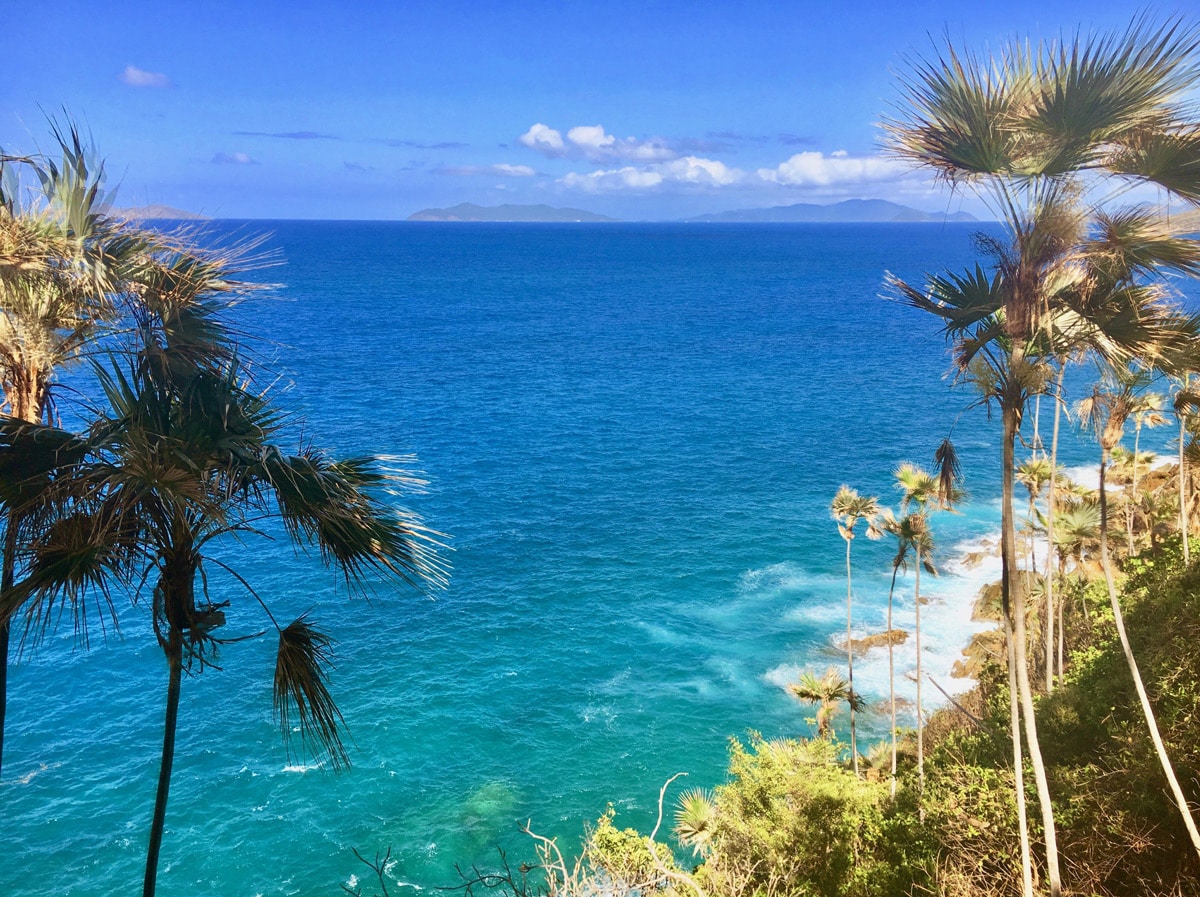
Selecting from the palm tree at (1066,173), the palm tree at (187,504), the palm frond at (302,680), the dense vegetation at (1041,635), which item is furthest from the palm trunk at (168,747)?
the palm tree at (1066,173)

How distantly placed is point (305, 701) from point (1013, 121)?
7.94 meters

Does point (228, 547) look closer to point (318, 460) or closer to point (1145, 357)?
point (318, 460)

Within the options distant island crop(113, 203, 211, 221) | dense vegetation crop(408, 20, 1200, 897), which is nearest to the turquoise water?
distant island crop(113, 203, 211, 221)

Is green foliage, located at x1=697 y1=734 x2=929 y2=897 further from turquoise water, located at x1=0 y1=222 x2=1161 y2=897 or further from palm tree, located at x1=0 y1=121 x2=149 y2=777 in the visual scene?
palm tree, located at x1=0 y1=121 x2=149 y2=777

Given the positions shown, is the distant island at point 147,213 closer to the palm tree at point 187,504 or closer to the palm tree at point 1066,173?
the palm tree at point 187,504

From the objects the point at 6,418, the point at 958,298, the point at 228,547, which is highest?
the point at 958,298

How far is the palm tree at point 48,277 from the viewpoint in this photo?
6.96 metres

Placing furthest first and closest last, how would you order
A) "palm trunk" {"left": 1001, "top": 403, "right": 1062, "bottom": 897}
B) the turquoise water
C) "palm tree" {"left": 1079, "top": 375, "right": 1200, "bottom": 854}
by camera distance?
the turquoise water < "palm tree" {"left": 1079, "top": 375, "right": 1200, "bottom": 854} < "palm trunk" {"left": 1001, "top": 403, "right": 1062, "bottom": 897}

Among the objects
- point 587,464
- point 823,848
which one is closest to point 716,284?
point 587,464

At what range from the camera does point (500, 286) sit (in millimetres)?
160125

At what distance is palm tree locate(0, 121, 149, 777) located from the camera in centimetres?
696

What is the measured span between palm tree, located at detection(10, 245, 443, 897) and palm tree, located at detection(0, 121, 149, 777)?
0.45 m

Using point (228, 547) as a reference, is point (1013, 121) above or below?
above

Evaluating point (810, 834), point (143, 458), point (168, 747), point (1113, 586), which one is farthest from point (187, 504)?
point (1113, 586)
